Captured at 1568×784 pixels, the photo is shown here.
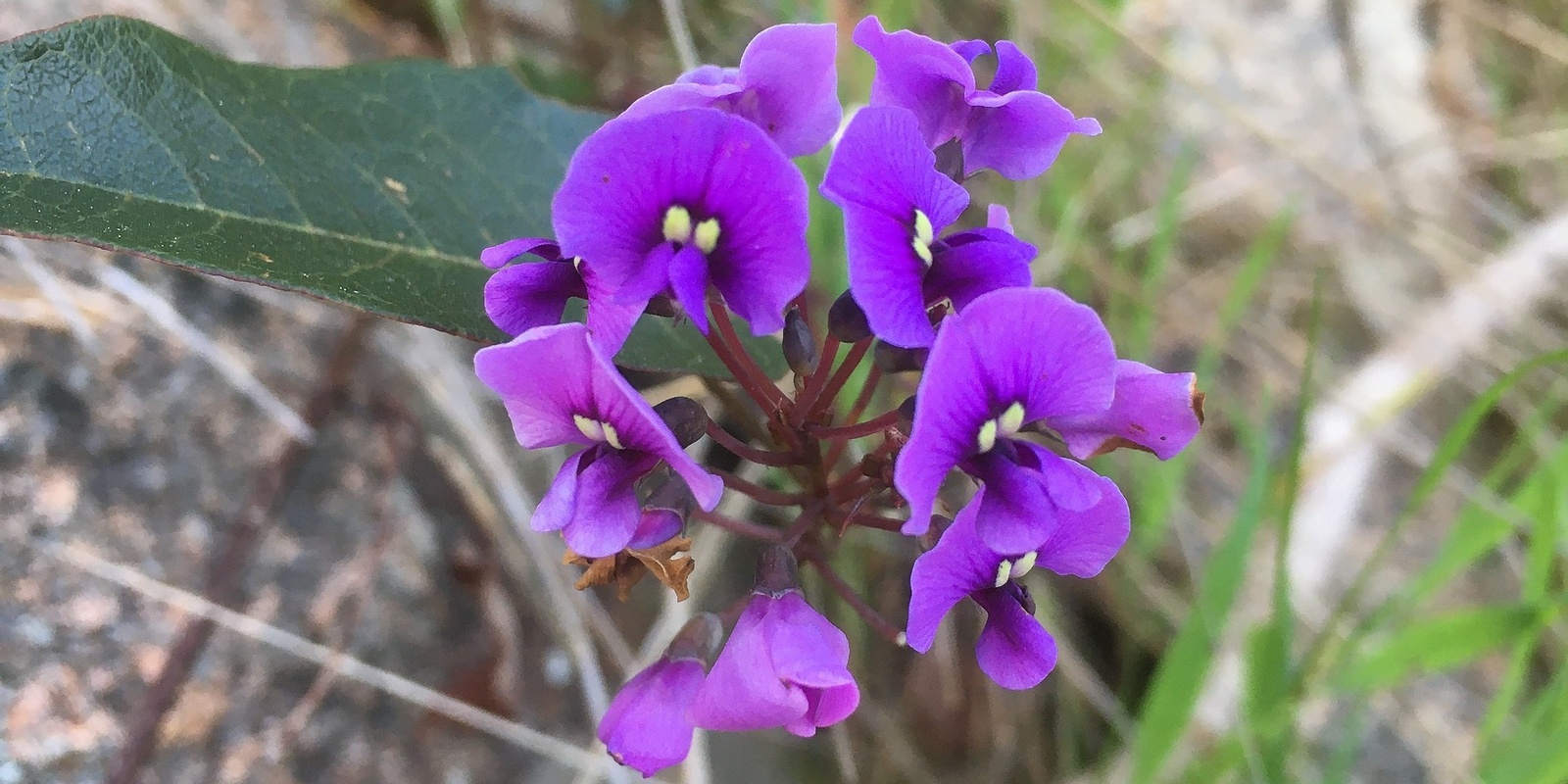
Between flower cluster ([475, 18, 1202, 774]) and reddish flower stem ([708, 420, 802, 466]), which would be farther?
reddish flower stem ([708, 420, 802, 466])

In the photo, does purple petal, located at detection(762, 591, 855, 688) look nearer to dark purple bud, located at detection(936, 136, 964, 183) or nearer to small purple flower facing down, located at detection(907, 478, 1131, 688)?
small purple flower facing down, located at detection(907, 478, 1131, 688)

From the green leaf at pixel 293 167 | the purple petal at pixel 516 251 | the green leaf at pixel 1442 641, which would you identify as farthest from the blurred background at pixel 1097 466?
the purple petal at pixel 516 251

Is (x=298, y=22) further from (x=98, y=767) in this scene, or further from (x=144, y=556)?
(x=98, y=767)

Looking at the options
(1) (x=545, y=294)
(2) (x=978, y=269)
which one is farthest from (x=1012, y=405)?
(1) (x=545, y=294)

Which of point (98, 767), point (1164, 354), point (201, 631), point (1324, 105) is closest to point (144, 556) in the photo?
point (201, 631)

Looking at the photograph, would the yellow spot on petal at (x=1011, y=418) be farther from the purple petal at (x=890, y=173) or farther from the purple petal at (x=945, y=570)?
the purple petal at (x=890, y=173)

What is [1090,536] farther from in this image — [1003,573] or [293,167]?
[293,167]

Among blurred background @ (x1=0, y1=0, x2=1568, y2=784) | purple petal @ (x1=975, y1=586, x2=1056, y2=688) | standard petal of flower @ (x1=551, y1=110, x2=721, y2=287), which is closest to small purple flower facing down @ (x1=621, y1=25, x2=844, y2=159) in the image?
standard petal of flower @ (x1=551, y1=110, x2=721, y2=287)
